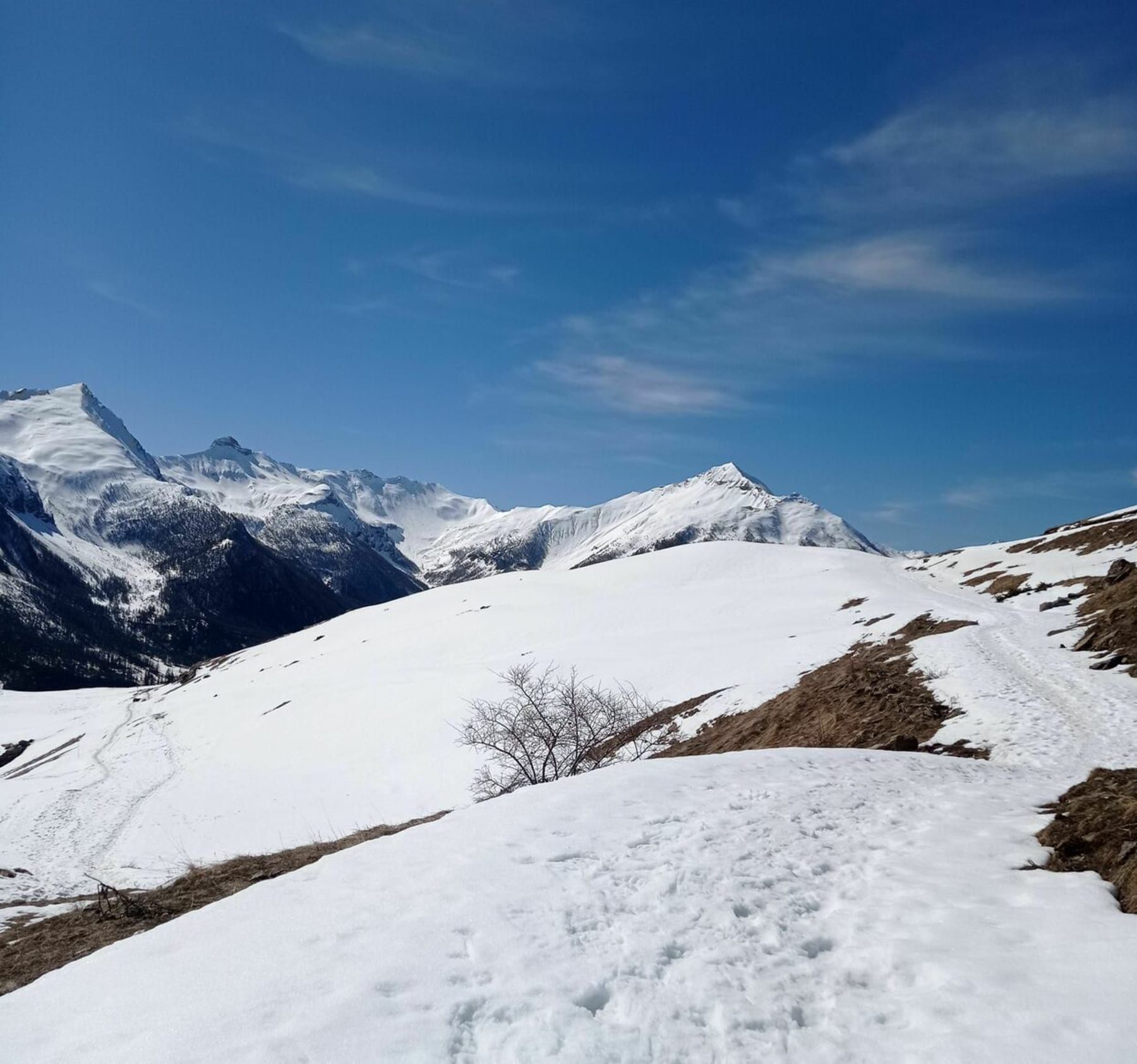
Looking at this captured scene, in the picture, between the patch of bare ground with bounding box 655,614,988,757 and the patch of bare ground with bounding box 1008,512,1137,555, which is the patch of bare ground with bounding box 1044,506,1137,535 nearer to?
the patch of bare ground with bounding box 1008,512,1137,555

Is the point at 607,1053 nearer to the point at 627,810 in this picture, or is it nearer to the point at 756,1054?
the point at 756,1054

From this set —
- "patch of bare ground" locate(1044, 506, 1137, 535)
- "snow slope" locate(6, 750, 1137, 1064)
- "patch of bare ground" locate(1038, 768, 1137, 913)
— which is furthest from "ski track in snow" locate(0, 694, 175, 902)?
"patch of bare ground" locate(1044, 506, 1137, 535)

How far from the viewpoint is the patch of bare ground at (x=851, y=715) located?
1922 cm

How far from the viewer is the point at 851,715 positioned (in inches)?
852

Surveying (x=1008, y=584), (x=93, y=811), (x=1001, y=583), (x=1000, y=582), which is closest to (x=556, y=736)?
(x=93, y=811)

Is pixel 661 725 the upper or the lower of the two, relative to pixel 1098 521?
lower

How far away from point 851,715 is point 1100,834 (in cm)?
1202

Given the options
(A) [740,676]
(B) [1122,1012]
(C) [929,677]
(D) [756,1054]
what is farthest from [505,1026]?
(A) [740,676]

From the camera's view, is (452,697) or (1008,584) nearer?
(452,697)

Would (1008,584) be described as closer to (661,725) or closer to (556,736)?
(661,725)

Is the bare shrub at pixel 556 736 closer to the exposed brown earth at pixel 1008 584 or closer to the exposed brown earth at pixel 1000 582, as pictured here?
the exposed brown earth at pixel 1008 584

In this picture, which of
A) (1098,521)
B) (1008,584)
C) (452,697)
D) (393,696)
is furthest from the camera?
(1098,521)

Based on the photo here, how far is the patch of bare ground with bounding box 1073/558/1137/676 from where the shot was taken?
2170cm

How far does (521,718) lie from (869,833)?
14.0 meters
